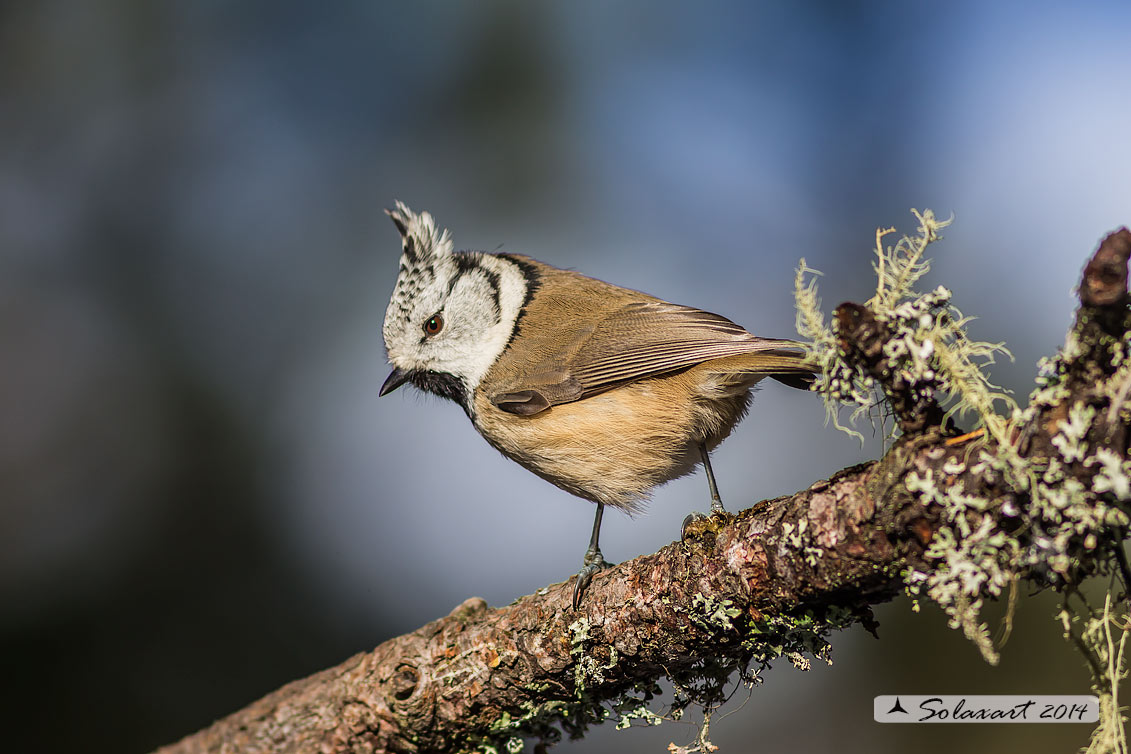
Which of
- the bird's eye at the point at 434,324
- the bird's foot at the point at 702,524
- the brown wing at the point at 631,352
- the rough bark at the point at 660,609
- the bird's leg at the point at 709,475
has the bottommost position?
the rough bark at the point at 660,609

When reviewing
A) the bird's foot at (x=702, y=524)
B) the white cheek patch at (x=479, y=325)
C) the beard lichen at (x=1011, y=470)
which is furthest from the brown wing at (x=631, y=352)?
the beard lichen at (x=1011, y=470)

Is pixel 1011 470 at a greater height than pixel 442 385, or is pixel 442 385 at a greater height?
pixel 442 385

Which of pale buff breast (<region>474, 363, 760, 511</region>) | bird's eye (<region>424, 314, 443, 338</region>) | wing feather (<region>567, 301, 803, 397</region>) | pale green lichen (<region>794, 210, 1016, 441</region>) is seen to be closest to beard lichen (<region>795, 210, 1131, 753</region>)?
pale green lichen (<region>794, 210, 1016, 441</region>)

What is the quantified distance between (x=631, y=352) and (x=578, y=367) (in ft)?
0.80

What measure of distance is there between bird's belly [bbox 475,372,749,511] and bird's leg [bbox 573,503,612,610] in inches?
4.3

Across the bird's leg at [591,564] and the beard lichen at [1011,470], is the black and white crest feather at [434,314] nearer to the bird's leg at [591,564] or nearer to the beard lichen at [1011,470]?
the bird's leg at [591,564]

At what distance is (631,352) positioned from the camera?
313 cm

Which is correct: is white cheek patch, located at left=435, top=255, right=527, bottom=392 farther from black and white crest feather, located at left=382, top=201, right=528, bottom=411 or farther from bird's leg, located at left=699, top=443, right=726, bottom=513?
bird's leg, located at left=699, top=443, right=726, bottom=513

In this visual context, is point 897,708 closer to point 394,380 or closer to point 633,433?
point 633,433

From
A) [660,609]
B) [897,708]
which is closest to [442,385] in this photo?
[660,609]

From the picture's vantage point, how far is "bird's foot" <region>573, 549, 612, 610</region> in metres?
2.28

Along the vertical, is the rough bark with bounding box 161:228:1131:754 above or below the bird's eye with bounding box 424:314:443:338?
below

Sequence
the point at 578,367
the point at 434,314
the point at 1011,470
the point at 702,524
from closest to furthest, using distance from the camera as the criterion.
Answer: the point at 1011,470 < the point at 702,524 < the point at 578,367 < the point at 434,314

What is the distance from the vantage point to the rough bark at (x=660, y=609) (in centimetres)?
142
